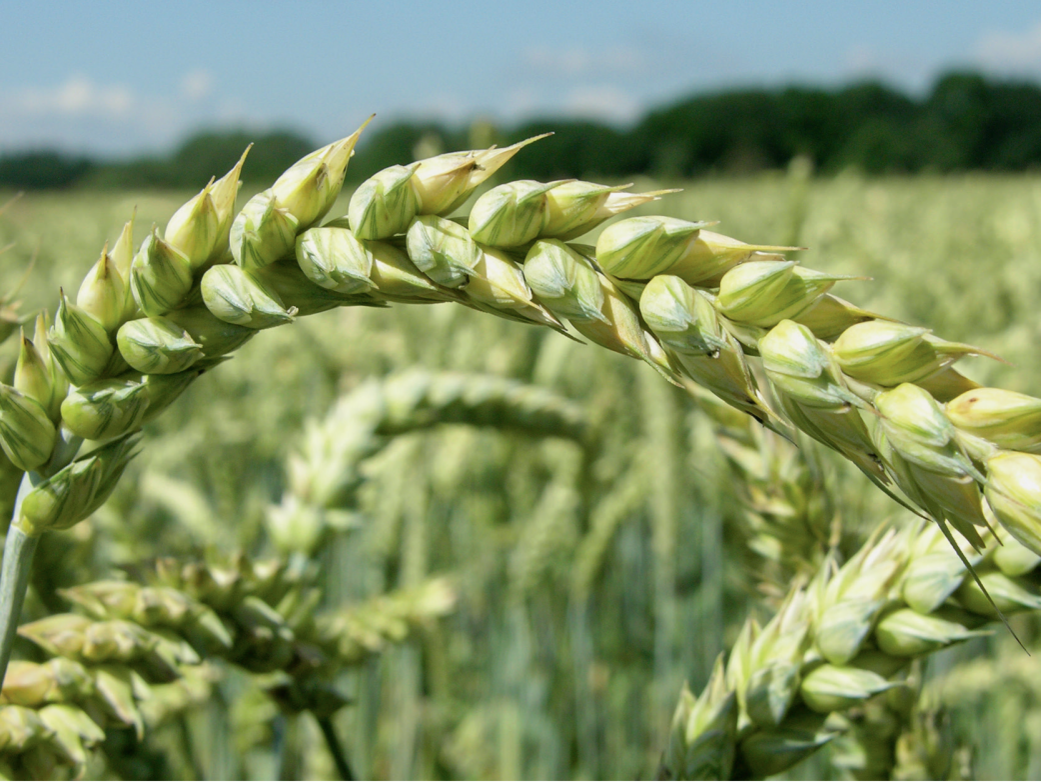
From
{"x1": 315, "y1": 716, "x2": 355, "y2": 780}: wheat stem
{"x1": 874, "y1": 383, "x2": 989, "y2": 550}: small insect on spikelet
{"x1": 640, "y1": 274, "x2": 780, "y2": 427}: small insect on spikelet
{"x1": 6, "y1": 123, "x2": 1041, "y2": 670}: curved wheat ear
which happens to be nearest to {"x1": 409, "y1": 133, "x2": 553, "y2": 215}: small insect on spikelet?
{"x1": 6, "y1": 123, "x2": 1041, "y2": 670}: curved wheat ear

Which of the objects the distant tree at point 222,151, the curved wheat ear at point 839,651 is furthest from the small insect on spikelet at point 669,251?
the distant tree at point 222,151

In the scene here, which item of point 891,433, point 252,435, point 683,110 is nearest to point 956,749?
point 891,433

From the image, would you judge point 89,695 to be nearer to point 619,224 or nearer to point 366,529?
point 619,224

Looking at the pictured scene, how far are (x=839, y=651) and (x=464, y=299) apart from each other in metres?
0.42

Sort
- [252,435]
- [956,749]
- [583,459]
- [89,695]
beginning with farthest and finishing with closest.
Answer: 1. [252,435]
2. [583,459]
3. [956,749]
4. [89,695]

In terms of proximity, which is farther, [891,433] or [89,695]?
[89,695]

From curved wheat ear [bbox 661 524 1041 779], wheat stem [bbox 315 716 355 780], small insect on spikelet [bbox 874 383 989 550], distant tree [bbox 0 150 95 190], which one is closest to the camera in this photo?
small insect on spikelet [bbox 874 383 989 550]

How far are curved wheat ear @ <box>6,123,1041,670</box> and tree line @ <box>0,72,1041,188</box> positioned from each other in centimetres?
1208

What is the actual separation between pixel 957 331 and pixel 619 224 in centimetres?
227

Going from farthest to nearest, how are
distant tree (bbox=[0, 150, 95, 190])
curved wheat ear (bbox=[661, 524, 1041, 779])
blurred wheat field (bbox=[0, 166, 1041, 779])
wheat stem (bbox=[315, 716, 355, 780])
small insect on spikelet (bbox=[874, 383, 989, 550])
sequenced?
distant tree (bbox=[0, 150, 95, 190])
blurred wheat field (bbox=[0, 166, 1041, 779])
wheat stem (bbox=[315, 716, 355, 780])
curved wheat ear (bbox=[661, 524, 1041, 779])
small insect on spikelet (bbox=[874, 383, 989, 550])

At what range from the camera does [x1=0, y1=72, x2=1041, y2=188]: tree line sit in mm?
21125

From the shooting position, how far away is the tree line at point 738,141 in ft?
69.3

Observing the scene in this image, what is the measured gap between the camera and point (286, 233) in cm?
46

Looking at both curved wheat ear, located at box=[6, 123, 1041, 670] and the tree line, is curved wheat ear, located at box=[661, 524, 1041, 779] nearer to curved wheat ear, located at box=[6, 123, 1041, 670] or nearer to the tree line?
curved wheat ear, located at box=[6, 123, 1041, 670]
